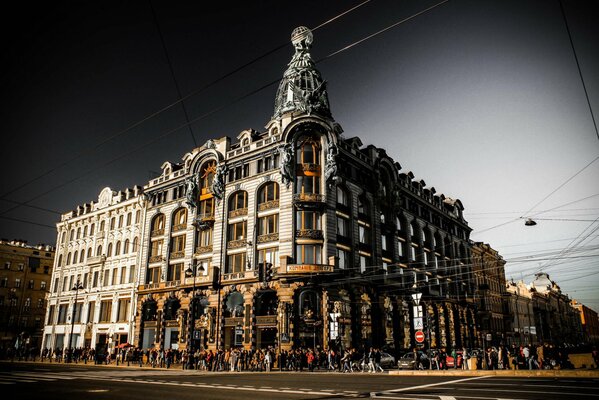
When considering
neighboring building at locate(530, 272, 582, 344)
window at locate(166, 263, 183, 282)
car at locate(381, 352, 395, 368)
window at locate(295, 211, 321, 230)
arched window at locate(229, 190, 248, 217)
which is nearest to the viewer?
car at locate(381, 352, 395, 368)

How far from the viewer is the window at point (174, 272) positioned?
161 ft

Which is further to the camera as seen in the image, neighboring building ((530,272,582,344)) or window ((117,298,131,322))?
neighboring building ((530,272,582,344))

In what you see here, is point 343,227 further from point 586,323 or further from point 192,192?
point 586,323

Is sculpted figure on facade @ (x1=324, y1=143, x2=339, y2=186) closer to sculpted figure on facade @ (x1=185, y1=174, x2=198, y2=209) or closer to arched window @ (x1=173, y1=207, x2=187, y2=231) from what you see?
sculpted figure on facade @ (x1=185, y1=174, x2=198, y2=209)

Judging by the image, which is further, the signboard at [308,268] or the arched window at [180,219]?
the arched window at [180,219]

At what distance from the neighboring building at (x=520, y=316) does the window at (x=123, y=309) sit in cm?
7126

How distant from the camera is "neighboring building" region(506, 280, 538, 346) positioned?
87.5 metres

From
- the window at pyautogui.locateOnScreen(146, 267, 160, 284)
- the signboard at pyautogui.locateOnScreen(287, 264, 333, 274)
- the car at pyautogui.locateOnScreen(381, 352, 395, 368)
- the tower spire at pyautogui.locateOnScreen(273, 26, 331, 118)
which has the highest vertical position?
the tower spire at pyautogui.locateOnScreen(273, 26, 331, 118)

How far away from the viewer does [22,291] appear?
253 feet

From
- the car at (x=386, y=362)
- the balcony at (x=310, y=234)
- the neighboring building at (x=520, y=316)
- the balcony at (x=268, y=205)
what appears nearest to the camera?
the car at (x=386, y=362)

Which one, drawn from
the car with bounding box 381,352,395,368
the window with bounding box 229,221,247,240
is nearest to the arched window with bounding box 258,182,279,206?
the window with bounding box 229,221,247,240

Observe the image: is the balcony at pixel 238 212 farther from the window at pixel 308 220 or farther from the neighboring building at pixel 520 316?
the neighboring building at pixel 520 316

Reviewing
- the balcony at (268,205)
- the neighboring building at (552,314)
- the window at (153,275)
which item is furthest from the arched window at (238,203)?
the neighboring building at (552,314)

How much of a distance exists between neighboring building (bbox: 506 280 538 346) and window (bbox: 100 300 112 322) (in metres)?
73.2
